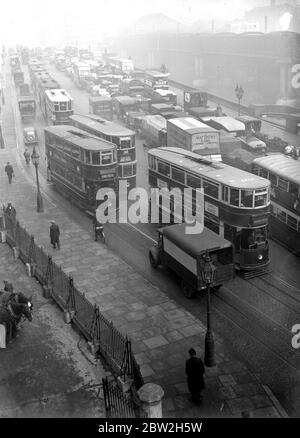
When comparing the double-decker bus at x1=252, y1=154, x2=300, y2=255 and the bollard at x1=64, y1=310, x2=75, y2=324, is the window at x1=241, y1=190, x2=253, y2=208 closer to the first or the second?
the double-decker bus at x1=252, y1=154, x2=300, y2=255

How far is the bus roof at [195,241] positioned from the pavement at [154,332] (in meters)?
2.04

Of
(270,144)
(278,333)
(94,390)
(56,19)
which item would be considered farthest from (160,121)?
(56,19)

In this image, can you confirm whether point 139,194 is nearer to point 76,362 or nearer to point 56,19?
point 76,362

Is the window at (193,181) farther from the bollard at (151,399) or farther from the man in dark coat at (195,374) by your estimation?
the bollard at (151,399)

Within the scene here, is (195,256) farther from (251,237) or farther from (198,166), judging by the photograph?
(198,166)

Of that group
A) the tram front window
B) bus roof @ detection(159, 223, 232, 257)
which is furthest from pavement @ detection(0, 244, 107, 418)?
the tram front window

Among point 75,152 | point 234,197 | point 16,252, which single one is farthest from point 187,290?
point 75,152

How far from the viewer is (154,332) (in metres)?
17.2

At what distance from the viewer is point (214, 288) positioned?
65.9 feet

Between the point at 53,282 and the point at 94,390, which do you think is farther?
the point at 53,282

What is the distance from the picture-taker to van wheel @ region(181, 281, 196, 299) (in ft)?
63.6

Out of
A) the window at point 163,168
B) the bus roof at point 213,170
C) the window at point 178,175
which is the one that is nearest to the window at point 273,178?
the bus roof at point 213,170

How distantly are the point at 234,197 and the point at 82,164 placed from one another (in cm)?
1077

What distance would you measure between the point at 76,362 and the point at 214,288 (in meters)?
6.98
